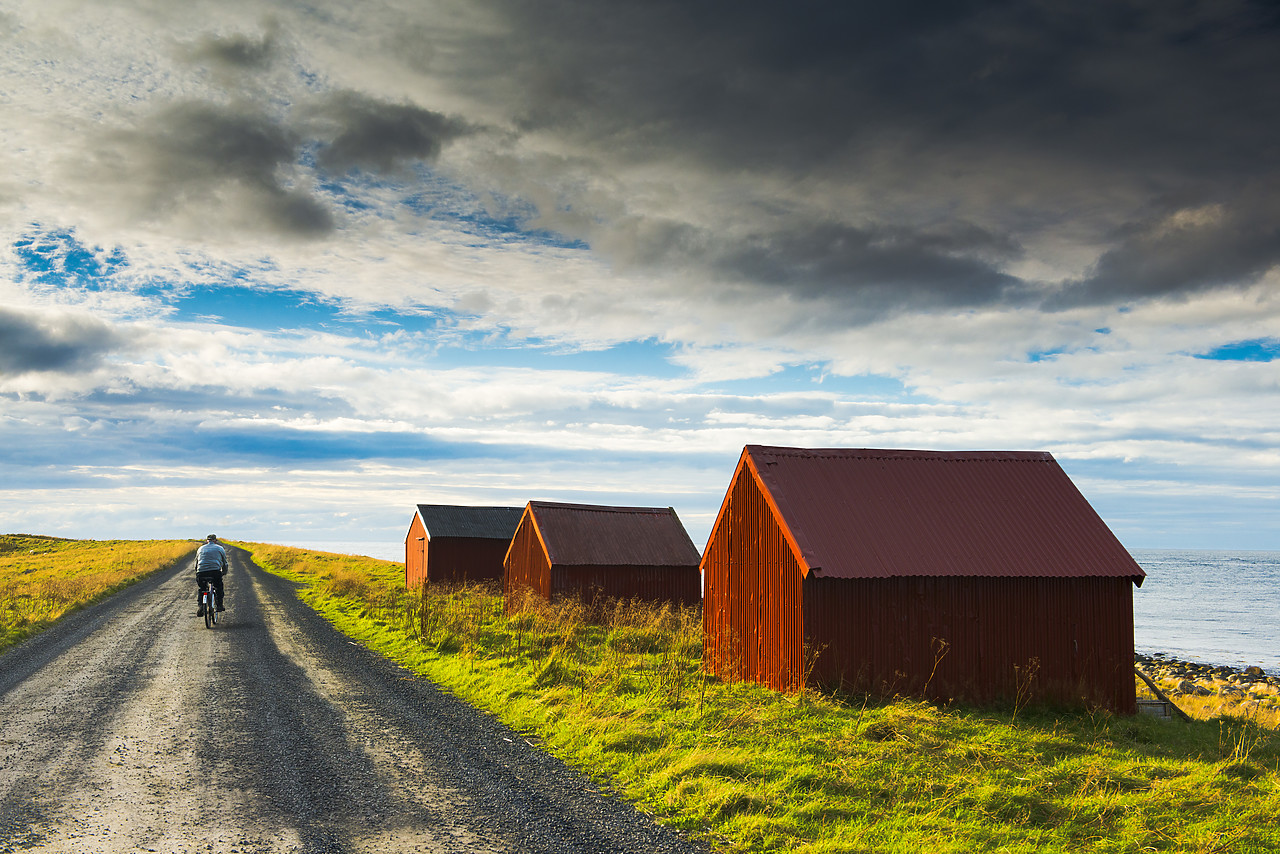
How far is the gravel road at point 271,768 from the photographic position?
6992 mm

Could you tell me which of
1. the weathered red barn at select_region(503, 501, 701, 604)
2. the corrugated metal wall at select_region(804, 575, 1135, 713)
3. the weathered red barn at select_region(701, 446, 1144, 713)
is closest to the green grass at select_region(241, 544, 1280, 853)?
the corrugated metal wall at select_region(804, 575, 1135, 713)

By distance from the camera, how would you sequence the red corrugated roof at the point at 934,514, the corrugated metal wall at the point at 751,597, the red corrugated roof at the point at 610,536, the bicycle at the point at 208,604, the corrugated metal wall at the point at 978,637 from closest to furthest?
1. the corrugated metal wall at the point at 978,637
2. the corrugated metal wall at the point at 751,597
3. the red corrugated roof at the point at 934,514
4. the bicycle at the point at 208,604
5. the red corrugated roof at the point at 610,536

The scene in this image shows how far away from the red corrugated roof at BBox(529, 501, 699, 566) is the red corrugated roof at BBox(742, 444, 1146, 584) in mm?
13984

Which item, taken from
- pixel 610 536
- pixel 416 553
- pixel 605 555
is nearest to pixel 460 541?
pixel 416 553

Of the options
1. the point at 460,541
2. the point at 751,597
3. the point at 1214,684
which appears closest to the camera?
the point at 751,597

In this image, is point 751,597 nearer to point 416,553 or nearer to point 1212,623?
point 416,553

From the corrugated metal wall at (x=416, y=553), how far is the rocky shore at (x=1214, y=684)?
3467 centimetres

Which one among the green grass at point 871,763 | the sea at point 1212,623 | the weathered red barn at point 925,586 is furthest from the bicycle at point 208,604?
the sea at point 1212,623

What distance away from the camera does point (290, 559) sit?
6962cm

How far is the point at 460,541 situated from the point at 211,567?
21033 millimetres

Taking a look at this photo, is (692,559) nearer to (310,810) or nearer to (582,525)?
(582,525)

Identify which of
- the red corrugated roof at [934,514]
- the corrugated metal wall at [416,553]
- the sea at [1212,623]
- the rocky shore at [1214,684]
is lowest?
the sea at [1212,623]

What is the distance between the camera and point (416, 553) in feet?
151

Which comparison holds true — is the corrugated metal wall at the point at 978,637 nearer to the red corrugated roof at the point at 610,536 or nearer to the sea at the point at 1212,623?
the red corrugated roof at the point at 610,536
